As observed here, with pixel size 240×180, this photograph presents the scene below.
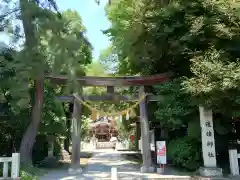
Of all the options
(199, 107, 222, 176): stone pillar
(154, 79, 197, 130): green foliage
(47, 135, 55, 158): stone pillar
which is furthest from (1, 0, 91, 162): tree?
(199, 107, 222, 176): stone pillar

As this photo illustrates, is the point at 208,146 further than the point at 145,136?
No

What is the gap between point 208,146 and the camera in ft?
A: 34.9

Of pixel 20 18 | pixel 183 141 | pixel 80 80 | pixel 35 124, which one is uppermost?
pixel 20 18

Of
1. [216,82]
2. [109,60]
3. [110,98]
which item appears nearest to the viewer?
[216,82]

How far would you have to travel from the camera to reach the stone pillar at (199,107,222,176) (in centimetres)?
1026

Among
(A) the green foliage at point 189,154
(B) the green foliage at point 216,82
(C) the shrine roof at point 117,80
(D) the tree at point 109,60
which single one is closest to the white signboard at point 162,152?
(A) the green foliage at point 189,154

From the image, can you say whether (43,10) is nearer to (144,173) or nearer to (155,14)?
(155,14)

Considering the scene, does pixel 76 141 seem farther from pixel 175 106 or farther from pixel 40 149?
pixel 175 106

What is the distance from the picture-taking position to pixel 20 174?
927 cm

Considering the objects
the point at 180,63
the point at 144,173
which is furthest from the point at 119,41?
the point at 144,173

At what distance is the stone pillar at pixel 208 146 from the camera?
10264mm

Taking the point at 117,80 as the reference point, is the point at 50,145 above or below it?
below

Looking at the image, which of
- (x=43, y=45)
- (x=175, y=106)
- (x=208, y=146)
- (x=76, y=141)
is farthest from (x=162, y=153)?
(x=43, y=45)

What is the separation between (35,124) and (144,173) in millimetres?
5217
